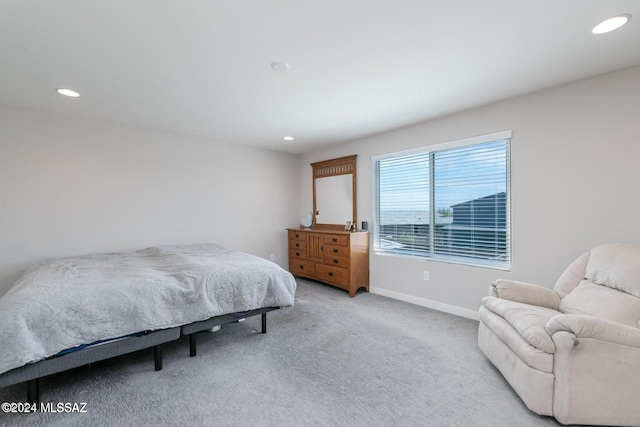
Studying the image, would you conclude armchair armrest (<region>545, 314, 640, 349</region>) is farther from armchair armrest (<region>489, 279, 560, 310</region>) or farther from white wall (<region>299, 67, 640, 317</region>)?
white wall (<region>299, 67, 640, 317</region>)

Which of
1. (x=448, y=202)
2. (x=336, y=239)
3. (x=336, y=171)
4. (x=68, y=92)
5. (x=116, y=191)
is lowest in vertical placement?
(x=336, y=239)

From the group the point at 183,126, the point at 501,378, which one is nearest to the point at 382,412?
the point at 501,378

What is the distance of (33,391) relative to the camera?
1754 millimetres

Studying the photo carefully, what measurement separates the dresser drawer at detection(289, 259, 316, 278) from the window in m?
1.15

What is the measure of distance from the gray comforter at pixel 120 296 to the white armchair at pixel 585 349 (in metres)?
1.89

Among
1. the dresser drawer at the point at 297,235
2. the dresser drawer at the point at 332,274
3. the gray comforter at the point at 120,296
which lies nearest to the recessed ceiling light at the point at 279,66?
the gray comforter at the point at 120,296

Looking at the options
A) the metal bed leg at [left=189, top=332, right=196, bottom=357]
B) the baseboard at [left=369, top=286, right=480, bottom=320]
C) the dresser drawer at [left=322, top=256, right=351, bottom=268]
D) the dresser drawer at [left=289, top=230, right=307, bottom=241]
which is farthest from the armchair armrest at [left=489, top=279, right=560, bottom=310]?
the dresser drawer at [left=289, top=230, right=307, bottom=241]

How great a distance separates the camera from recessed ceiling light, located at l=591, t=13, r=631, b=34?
1.66m

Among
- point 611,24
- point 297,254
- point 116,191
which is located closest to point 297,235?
point 297,254

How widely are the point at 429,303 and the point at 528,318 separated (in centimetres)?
174

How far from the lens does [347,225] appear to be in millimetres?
4488

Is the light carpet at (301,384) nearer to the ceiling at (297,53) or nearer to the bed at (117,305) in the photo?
the bed at (117,305)

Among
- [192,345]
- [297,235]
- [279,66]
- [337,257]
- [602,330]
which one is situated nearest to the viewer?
[602,330]

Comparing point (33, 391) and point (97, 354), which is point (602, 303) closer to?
point (97, 354)
